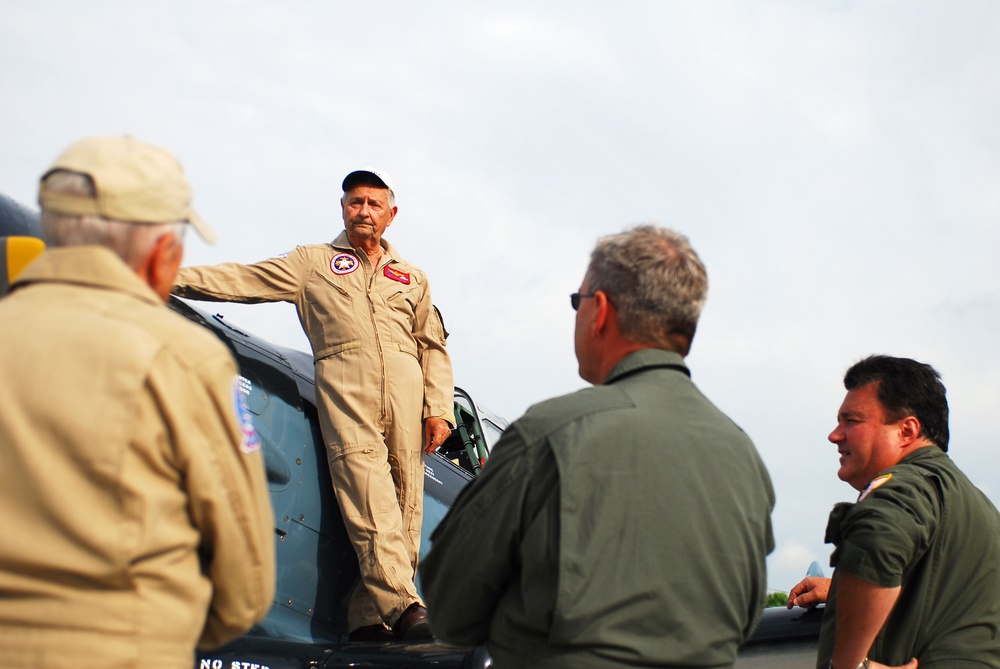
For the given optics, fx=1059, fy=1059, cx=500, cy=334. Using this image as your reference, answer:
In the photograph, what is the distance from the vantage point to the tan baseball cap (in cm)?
187

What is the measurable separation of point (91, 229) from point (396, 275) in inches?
117

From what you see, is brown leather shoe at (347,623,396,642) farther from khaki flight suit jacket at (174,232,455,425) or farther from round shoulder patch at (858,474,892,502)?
round shoulder patch at (858,474,892,502)

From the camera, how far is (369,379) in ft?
14.8

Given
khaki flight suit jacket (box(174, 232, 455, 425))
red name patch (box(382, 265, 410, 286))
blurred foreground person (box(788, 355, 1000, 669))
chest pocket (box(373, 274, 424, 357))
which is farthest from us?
red name patch (box(382, 265, 410, 286))

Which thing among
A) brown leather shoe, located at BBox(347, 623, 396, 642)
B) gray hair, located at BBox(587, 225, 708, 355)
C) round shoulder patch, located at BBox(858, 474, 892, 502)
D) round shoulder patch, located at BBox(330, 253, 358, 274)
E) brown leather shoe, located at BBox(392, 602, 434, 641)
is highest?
round shoulder patch, located at BBox(330, 253, 358, 274)

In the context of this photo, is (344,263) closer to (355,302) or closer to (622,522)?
(355,302)

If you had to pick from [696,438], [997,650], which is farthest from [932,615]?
[696,438]

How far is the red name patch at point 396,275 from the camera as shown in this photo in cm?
480

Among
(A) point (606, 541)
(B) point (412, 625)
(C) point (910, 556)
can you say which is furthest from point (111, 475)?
(B) point (412, 625)

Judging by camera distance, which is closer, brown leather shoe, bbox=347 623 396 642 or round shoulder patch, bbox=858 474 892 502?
round shoulder patch, bbox=858 474 892 502

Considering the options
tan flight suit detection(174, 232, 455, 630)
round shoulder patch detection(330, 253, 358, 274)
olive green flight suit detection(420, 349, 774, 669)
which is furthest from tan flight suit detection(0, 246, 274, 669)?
round shoulder patch detection(330, 253, 358, 274)

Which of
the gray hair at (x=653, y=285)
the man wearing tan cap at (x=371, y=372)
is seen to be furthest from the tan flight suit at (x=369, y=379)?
the gray hair at (x=653, y=285)

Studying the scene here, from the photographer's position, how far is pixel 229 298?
4.40 meters

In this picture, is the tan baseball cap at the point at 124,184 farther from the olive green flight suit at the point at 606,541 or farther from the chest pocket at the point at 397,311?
the chest pocket at the point at 397,311
